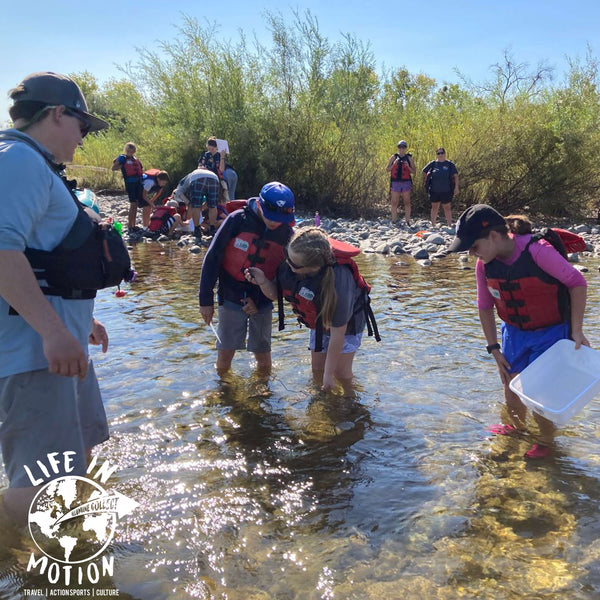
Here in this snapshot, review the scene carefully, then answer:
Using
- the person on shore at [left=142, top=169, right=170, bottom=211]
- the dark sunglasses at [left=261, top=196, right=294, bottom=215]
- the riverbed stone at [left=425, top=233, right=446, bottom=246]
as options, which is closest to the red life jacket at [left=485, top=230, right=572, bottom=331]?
the dark sunglasses at [left=261, top=196, right=294, bottom=215]

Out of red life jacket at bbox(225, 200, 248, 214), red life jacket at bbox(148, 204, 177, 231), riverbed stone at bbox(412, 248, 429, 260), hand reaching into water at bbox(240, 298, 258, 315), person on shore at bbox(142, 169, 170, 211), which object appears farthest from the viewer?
red life jacket at bbox(148, 204, 177, 231)

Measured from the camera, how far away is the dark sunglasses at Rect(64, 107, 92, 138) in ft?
7.85

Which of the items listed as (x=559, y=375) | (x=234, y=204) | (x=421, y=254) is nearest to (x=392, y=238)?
(x=421, y=254)

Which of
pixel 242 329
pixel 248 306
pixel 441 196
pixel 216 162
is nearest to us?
pixel 248 306

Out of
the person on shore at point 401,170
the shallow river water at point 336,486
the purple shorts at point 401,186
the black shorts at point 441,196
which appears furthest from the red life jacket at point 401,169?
the shallow river water at point 336,486

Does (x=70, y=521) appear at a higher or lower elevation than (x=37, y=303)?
lower

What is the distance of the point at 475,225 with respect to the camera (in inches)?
142

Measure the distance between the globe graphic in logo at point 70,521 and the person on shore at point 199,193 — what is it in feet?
32.2

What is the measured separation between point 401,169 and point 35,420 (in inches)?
540

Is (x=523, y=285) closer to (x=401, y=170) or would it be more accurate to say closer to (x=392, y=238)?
(x=392, y=238)

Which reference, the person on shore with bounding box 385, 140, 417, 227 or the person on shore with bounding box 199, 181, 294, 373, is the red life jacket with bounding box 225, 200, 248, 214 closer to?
the person on shore with bounding box 199, 181, 294, 373

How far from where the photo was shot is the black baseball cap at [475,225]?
11.8 ft

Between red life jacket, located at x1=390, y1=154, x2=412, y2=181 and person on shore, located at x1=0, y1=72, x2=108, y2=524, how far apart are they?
43.1ft

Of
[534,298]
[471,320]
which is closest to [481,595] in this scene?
[534,298]
